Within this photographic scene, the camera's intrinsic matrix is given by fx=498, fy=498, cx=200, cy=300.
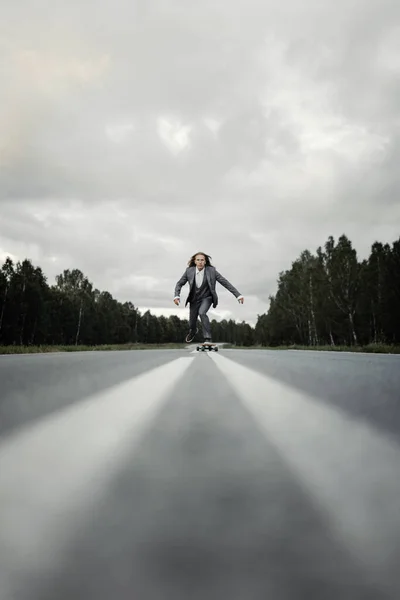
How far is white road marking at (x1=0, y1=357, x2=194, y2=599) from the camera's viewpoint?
50.1 inches

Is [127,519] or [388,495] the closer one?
[127,519]

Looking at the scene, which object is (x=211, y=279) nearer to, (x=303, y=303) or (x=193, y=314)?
(x=193, y=314)

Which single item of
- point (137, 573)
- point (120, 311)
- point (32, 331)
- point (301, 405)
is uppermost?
point (120, 311)

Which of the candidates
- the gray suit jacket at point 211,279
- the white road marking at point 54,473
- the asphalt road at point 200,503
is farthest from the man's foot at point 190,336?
the asphalt road at point 200,503

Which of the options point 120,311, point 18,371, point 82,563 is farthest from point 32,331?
point 82,563

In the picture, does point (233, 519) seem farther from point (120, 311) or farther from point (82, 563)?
point (120, 311)

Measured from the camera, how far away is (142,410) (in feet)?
11.9

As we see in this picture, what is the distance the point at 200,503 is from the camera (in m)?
1.62

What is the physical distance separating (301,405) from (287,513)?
7.58 feet

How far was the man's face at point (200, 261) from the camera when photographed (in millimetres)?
11805

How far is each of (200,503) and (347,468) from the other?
75cm

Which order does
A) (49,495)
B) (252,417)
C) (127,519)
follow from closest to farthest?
(127,519), (49,495), (252,417)

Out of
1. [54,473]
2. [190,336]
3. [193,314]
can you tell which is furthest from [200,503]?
[193,314]

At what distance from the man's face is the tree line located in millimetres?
28977
